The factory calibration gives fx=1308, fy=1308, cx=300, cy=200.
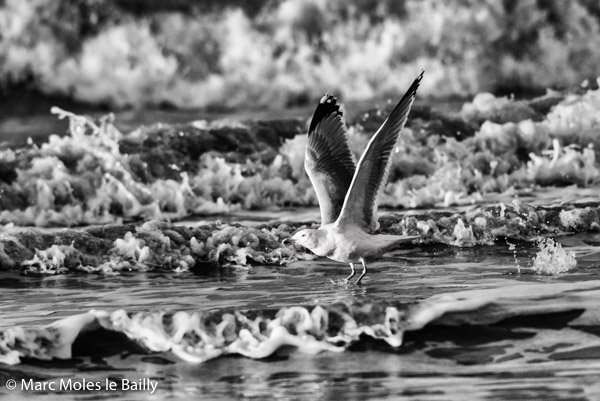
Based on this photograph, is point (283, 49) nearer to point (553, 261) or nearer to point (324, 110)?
point (324, 110)

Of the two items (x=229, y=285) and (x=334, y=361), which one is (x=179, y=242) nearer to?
(x=229, y=285)

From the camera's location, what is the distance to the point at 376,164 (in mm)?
7508

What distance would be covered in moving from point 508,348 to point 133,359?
1895 mm

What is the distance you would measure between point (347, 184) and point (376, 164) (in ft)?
2.11

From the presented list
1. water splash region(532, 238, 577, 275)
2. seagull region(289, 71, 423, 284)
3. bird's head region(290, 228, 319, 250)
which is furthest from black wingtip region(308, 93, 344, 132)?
water splash region(532, 238, 577, 275)

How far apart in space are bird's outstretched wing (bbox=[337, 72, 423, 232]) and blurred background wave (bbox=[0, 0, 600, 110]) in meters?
5.09

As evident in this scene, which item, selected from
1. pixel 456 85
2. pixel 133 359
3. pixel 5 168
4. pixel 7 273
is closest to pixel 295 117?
pixel 456 85

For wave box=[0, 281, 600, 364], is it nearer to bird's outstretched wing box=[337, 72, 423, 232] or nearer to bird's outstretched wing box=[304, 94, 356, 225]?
bird's outstretched wing box=[337, 72, 423, 232]

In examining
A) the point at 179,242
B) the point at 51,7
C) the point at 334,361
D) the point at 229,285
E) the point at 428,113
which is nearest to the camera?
the point at 334,361

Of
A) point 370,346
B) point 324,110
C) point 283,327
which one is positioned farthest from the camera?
point 324,110

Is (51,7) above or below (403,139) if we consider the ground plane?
above

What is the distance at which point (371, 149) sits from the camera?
738 centimetres

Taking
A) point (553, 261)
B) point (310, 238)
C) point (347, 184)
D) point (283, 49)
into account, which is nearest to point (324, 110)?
point (347, 184)

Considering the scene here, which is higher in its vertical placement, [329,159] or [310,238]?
[329,159]
